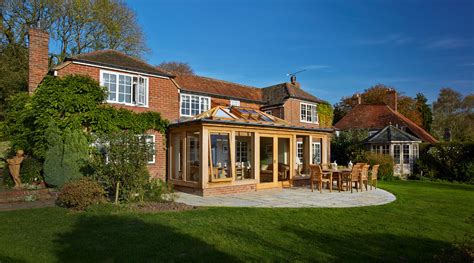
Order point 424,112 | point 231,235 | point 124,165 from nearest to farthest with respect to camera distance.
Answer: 1. point 231,235
2. point 124,165
3. point 424,112

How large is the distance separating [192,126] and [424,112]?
3747cm

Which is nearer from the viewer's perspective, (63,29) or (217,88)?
(217,88)

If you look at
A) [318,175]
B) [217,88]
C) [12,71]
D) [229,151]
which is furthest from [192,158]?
[12,71]

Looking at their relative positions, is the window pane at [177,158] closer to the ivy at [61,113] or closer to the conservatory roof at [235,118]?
the conservatory roof at [235,118]

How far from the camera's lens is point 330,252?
548 centimetres

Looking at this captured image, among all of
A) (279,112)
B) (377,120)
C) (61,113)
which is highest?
(377,120)

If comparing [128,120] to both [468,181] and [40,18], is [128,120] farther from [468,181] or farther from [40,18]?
[468,181]

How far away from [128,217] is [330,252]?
5022 mm

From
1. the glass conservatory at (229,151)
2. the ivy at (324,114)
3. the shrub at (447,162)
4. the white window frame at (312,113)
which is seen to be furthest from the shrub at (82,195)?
the shrub at (447,162)

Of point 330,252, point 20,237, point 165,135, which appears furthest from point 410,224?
point 165,135

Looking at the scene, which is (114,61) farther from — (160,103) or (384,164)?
(384,164)

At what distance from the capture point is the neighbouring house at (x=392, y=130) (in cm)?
2394

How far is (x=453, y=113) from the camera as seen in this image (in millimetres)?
45625

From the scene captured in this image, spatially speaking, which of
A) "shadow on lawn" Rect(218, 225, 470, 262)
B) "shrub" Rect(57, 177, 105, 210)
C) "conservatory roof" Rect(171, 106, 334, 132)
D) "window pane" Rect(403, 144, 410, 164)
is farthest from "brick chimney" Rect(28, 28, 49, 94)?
"window pane" Rect(403, 144, 410, 164)
